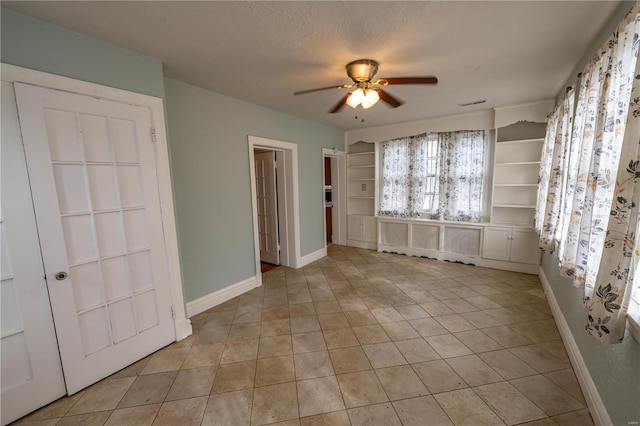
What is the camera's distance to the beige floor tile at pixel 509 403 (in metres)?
1.57

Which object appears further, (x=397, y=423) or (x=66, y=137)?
(x=66, y=137)

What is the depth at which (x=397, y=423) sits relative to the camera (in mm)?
1547

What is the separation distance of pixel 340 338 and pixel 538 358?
1.63 meters

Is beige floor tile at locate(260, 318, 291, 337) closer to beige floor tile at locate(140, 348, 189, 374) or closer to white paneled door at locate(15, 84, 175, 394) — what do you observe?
beige floor tile at locate(140, 348, 189, 374)

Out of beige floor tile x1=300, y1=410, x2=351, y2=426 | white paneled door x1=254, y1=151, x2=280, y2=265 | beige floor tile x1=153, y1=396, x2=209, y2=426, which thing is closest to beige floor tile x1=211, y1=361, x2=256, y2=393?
beige floor tile x1=153, y1=396, x2=209, y2=426

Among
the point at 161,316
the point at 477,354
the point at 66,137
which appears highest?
the point at 66,137

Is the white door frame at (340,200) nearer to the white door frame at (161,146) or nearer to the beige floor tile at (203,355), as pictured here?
the white door frame at (161,146)

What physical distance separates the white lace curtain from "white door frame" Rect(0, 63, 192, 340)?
116 inches

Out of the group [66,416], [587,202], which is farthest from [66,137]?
[587,202]

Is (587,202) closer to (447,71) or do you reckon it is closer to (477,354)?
(477,354)

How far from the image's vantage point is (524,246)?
3.87 metres

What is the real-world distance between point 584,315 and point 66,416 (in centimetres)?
365

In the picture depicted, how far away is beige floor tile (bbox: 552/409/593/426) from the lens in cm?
153

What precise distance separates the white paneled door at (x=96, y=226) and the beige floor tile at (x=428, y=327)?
2424 millimetres
